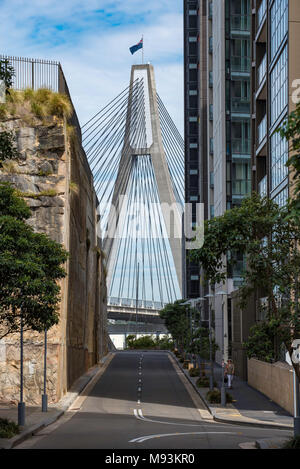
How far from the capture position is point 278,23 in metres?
40.9

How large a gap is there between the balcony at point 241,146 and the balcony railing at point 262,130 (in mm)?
23188

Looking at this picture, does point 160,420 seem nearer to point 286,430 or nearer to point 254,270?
point 286,430

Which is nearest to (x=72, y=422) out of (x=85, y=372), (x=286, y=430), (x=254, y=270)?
(x=286, y=430)

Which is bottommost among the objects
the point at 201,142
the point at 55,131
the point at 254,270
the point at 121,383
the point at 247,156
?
the point at 121,383

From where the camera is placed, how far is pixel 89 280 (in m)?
62.4

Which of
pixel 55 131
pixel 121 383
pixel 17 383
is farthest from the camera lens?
pixel 121 383

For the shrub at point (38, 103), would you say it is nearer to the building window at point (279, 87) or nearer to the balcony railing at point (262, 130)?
the building window at point (279, 87)

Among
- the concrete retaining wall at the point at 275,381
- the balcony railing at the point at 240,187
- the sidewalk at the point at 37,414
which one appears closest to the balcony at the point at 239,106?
A: the balcony railing at the point at 240,187

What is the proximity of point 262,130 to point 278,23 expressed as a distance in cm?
824

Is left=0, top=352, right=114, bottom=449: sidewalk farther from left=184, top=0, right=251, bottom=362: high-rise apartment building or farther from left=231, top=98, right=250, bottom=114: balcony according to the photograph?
left=231, top=98, right=250, bottom=114: balcony

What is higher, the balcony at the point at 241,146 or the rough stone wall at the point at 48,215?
the balcony at the point at 241,146

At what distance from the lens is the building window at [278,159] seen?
39.3 metres

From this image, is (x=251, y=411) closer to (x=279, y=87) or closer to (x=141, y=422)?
(x=141, y=422)
